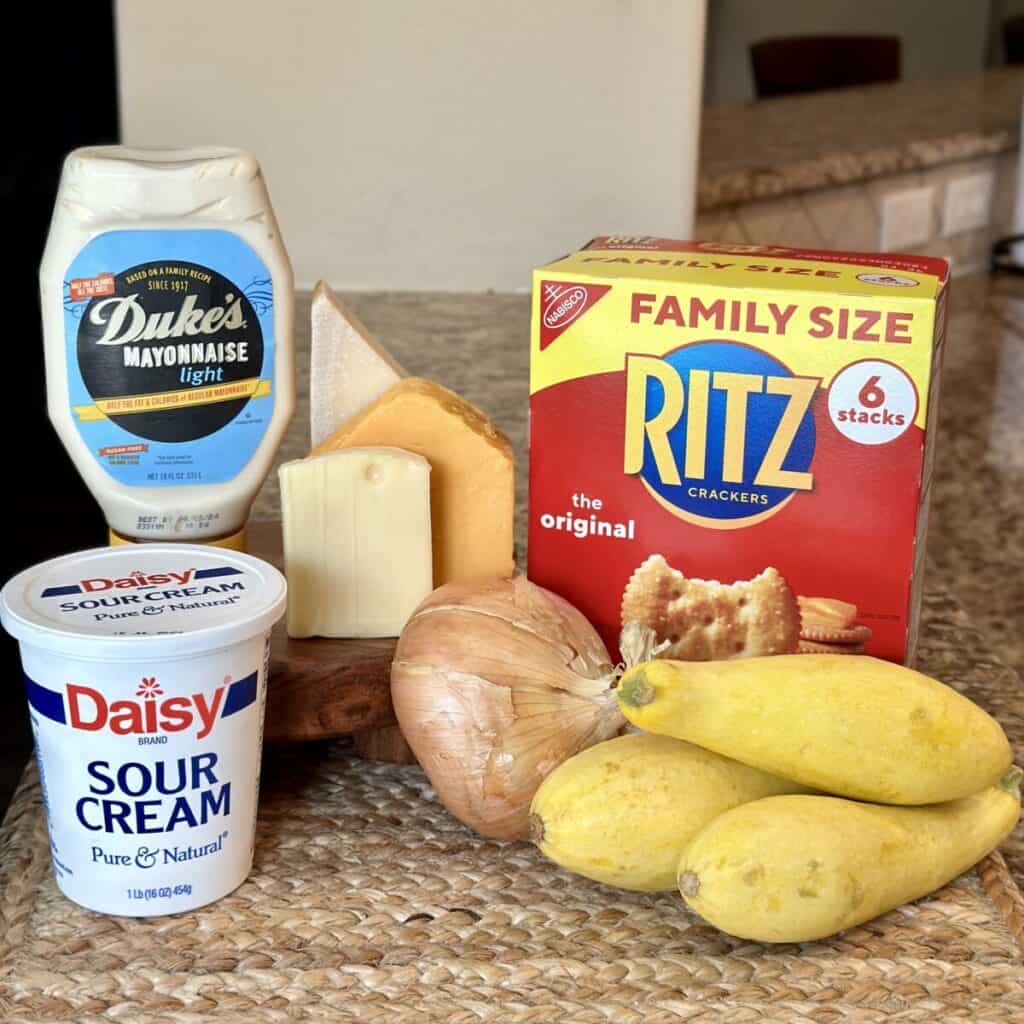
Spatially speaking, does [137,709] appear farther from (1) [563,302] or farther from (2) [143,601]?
(1) [563,302]

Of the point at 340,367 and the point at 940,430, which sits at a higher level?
the point at 340,367

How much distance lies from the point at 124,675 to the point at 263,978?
0.43ft

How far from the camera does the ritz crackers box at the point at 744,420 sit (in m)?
0.63

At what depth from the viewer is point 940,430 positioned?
1.62 metres

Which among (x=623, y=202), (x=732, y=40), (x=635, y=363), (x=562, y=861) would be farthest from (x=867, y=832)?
(x=732, y=40)

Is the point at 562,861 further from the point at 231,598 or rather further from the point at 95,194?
the point at 95,194

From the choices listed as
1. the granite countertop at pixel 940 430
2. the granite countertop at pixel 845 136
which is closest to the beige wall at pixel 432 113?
the granite countertop at pixel 940 430

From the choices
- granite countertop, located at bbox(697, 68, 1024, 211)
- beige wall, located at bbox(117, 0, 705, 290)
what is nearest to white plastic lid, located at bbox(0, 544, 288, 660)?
beige wall, located at bbox(117, 0, 705, 290)

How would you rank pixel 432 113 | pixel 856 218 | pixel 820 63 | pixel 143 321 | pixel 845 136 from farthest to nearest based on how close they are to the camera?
1. pixel 820 63
2. pixel 845 136
3. pixel 856 218
4. pixel 432 113
5. pixel 143 321

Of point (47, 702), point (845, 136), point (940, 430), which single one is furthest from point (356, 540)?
point (845, 136)

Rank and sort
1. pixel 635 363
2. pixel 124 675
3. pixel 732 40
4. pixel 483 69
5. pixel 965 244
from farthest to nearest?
pixel 732 40
pixel 965 244
pixel 483 69
pixel 635 363
pixel 124 675

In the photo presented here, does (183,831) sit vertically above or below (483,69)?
below

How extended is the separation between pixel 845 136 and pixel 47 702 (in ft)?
6.43

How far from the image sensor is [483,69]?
1.34 m
